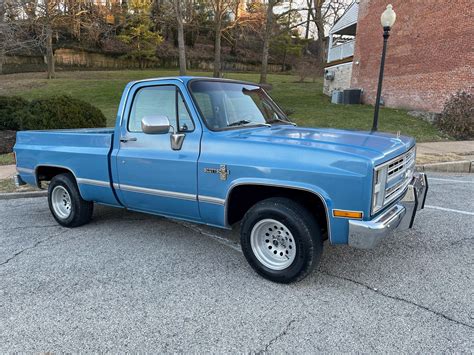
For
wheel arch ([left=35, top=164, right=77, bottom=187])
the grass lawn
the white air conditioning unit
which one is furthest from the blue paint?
the white air conditioning unit

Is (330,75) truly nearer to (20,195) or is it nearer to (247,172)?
(20,195)

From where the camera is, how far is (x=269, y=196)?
374 cm

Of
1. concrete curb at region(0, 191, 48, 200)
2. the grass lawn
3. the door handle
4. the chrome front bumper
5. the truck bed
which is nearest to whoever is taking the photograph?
the chrome front bumper

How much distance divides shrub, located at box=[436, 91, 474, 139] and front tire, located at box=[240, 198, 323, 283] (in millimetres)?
12473

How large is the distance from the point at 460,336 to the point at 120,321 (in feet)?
8.42

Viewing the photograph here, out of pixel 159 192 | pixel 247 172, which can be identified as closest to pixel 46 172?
pixel 159 192

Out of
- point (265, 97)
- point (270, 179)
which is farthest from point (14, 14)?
point (270, 179)

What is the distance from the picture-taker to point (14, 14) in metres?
17.1

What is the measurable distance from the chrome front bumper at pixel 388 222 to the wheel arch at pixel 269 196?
243mm

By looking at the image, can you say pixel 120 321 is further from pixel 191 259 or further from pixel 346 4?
pixel 346 4

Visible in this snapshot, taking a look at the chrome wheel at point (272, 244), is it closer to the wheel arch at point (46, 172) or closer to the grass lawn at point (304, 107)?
the wheel arch at point (46, 172)

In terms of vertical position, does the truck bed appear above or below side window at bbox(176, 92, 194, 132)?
below

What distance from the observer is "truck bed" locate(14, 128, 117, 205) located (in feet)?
15.0

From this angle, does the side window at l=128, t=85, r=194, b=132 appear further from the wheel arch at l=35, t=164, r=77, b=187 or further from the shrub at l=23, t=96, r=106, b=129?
the shrub at l=23, t=96, r=106, b=129
